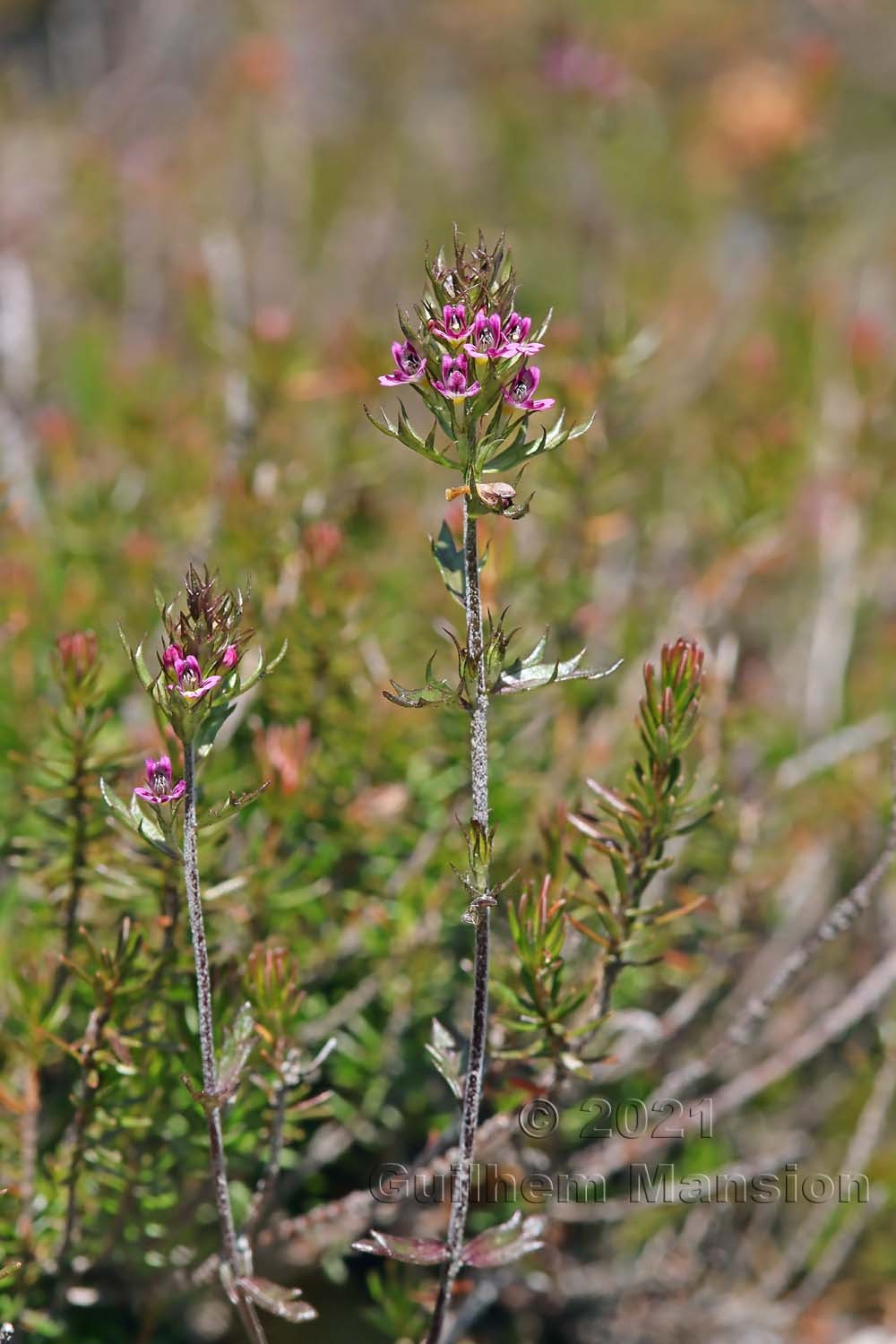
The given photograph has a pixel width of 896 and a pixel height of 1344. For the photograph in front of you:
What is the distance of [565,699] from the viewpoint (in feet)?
9.69

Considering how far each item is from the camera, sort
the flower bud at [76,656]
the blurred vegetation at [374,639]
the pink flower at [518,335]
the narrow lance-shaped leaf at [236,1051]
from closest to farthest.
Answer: the pink flower at [518,335] → the narrow lance-shaped leaf at [236,1051] → the flower bud at [76,656] → the blurred vegetation at [374,639]

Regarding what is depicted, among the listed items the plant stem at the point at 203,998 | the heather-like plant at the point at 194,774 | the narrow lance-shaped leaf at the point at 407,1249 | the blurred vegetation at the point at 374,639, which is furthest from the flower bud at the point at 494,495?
the narrow lance-shaped leaf at the point at 407,1249

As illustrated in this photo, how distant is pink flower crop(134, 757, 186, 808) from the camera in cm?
140

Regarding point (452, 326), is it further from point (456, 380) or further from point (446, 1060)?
point (446, 1060)

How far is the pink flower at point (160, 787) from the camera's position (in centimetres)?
140

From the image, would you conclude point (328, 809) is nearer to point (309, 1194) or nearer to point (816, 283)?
point (309, 1194)

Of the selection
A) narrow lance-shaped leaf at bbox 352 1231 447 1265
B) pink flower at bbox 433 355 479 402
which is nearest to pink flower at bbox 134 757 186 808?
pink flower at bbox 433 355 479 402

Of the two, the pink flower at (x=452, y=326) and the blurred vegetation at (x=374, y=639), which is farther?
the blurred vegetation at (x=374, y=639)

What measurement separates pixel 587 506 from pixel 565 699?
59cm

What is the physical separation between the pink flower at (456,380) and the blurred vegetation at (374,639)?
2.41 ft

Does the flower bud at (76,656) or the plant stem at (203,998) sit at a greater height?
the flower bud at (76,656)

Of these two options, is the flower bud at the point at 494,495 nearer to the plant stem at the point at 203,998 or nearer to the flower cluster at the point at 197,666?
the flower cluster at the point at 197,666

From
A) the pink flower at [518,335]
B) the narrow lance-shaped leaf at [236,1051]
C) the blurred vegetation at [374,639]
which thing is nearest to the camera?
the pink flower at [518,335]

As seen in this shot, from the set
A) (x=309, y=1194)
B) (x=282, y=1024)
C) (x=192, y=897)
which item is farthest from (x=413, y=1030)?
(x=192, y=897)
